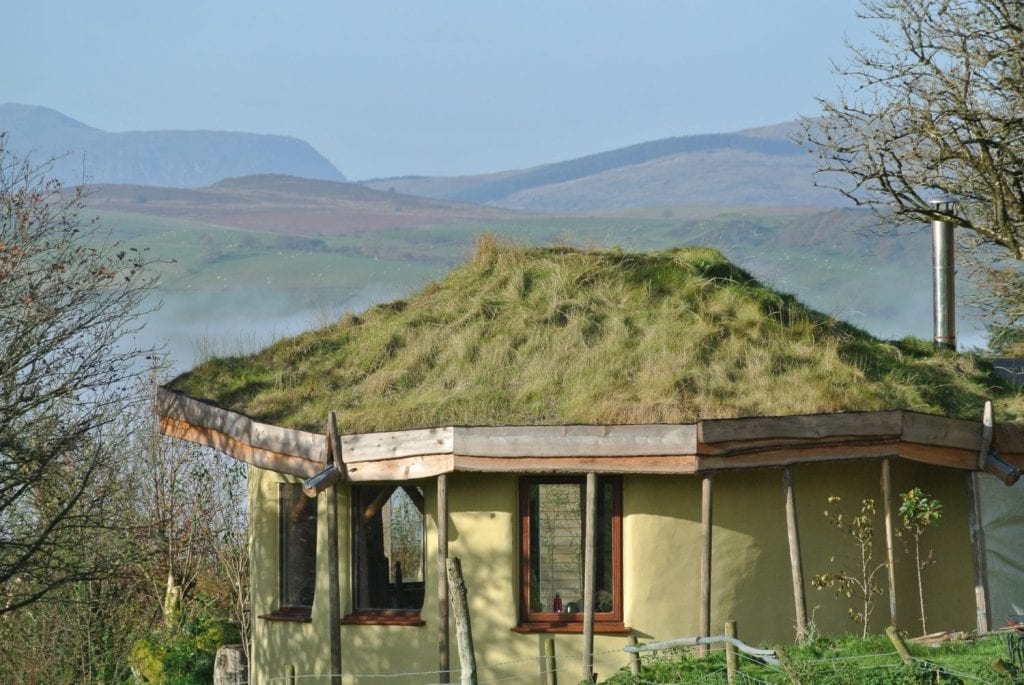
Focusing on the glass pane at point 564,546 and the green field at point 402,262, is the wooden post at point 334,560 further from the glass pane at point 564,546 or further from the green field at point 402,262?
the green field at point 402,262

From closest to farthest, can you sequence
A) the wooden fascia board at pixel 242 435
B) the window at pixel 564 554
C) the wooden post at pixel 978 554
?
1. the window at pixel 564 554
2. the wooden post at pixel 978 554
3. the wooden fascia board at pixel 242 435

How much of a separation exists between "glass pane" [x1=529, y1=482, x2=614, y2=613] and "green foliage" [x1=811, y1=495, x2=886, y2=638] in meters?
1.94

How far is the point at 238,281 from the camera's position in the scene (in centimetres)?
14588

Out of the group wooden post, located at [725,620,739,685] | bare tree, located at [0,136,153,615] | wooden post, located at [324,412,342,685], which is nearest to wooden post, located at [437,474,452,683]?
wooden post, located at [324,412,342,685]

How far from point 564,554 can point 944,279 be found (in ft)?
26.1

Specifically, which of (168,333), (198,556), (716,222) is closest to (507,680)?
(198,556)

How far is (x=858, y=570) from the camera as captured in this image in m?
14.9

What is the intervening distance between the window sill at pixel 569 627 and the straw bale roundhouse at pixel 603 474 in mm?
20

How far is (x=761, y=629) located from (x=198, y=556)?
1319 centimetres

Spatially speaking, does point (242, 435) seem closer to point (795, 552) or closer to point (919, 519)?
point (795, 552)

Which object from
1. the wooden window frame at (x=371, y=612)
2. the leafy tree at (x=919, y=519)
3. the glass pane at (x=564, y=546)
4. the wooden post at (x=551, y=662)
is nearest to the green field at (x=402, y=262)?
the leafy tree at (x=919, y=519)

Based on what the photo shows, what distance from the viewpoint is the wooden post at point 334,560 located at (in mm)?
15055

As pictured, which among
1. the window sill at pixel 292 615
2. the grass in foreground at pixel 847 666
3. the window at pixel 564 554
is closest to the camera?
the grass in foreground at pixel 847 666

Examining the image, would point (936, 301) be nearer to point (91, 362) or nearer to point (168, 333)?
point (91, 362)
